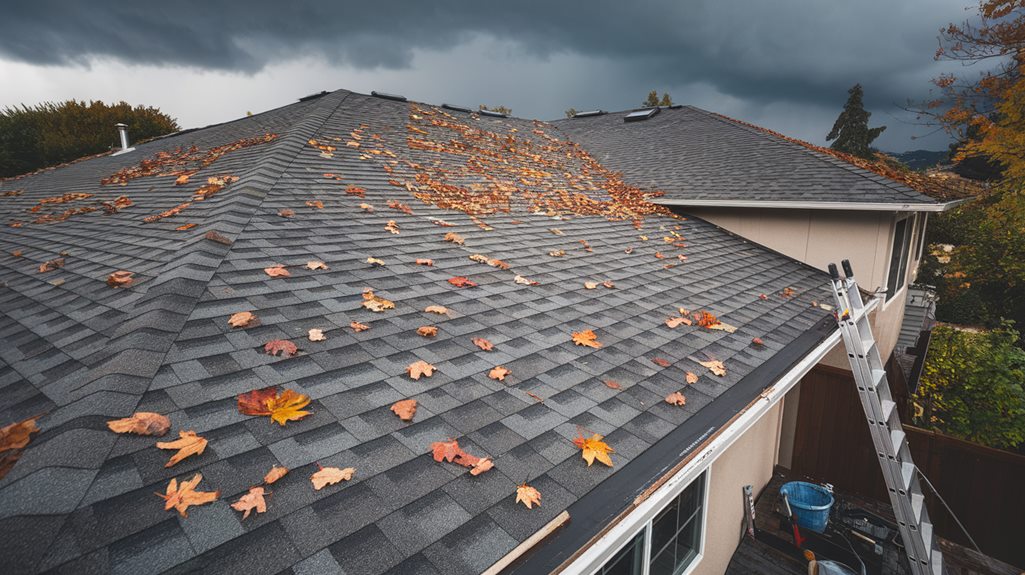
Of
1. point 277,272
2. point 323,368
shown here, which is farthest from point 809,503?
point 277,272

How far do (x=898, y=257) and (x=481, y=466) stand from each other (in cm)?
1153

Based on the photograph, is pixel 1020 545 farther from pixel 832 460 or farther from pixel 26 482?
pixel 26 482

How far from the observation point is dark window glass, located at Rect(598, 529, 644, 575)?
353cm

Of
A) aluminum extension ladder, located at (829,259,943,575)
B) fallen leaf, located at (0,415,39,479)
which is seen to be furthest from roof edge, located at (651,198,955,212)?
fallen leaf, located at (0,415,39,479)

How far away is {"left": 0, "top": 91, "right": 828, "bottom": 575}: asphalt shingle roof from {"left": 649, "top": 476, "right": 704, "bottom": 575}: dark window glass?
1.67 meters

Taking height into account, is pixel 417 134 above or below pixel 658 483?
above

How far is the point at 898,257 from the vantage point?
9.48 meters

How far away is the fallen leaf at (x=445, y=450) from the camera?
2.19 metres

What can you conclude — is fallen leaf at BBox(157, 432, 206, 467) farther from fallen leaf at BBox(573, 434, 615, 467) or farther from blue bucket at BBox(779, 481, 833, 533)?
blue bucket at BBox(779, 481, 833, 533)

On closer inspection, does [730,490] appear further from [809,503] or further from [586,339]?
[586,339]

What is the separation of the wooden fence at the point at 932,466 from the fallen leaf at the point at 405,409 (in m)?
7.85

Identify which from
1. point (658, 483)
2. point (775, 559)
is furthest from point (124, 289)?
point (775, 559)

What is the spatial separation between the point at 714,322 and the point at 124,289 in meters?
5.19

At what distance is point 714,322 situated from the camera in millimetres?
4543
